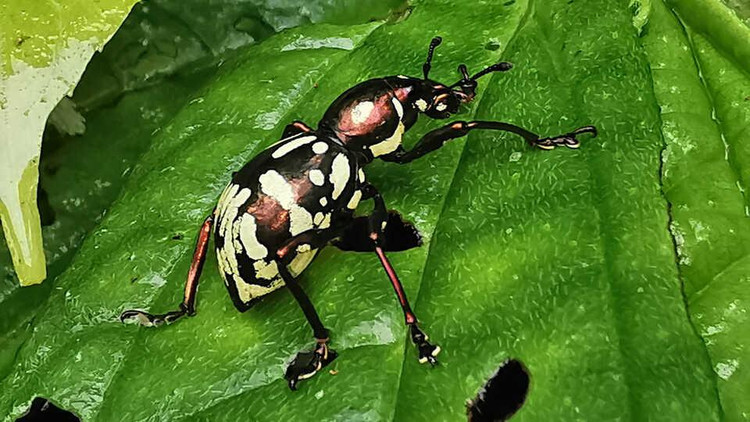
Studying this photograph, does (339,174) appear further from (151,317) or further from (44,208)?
(44,208)

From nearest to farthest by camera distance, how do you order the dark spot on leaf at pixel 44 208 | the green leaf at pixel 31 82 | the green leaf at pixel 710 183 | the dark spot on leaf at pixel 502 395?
the dark spot on leaf at pixel 502 395 → the green leaf at pixel 710 183 → the green leaf at pixel 31 82 → the dark spot on leaf at pixel 44 208

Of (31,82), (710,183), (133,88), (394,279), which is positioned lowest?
(710,183)

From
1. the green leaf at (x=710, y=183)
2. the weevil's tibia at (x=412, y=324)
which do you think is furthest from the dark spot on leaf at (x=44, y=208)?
the green leaf at (x=710, y=183)

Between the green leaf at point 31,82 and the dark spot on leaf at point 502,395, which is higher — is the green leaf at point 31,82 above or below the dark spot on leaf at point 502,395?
above

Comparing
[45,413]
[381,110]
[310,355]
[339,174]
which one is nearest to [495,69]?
[381,110]

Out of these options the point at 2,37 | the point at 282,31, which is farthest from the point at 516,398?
the point at 282,31

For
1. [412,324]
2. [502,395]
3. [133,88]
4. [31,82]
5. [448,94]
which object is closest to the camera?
[502,395]

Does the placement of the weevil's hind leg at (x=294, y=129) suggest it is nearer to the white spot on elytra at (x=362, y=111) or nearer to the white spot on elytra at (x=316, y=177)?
the white spot on elytra at (x=362, y=111)

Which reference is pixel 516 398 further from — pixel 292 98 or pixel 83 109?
pixel 83 109
